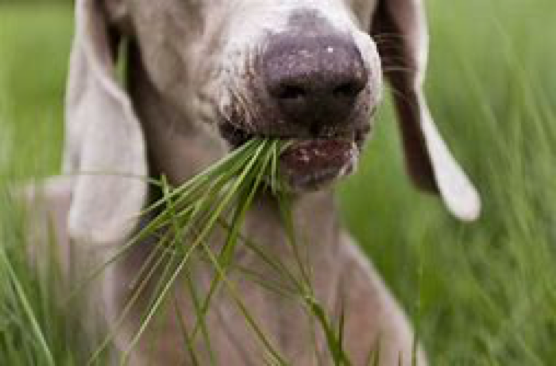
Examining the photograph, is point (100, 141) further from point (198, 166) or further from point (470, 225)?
point (470, 225)

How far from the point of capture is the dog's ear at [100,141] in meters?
2.63

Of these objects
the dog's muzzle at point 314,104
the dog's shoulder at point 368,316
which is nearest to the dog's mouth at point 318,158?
the dog's muzzle at point 314,104

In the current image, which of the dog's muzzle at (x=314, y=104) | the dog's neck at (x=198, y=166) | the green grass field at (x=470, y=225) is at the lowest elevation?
the green grass field at (x=470, y=225)

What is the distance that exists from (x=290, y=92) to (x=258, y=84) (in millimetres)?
66

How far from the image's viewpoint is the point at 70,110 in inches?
113

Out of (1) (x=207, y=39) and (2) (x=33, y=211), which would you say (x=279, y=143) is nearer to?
(1) (x=207, y=39)

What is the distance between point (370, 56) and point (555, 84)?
200 centimetres

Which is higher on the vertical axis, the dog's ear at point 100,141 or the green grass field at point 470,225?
the dog's ear at point 100,141

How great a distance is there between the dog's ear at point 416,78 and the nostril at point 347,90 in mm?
462

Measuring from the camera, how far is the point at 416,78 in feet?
9.14

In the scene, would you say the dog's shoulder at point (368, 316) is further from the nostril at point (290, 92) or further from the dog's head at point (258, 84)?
the nostril at point (290, 92)

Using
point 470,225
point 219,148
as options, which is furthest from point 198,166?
point 470,225

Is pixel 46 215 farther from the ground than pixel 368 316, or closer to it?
farther from the ground

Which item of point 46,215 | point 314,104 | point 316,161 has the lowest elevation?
point 46,215
